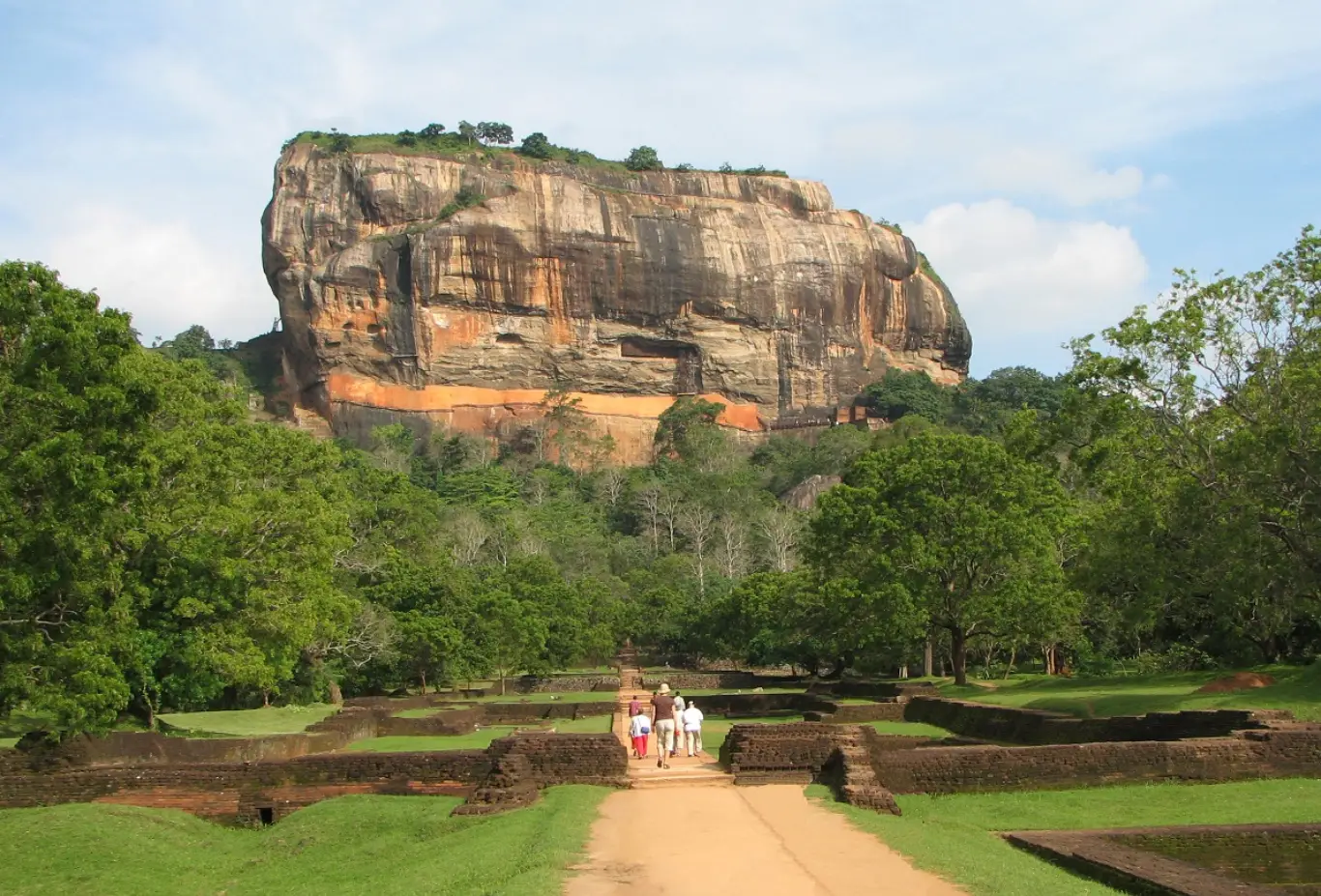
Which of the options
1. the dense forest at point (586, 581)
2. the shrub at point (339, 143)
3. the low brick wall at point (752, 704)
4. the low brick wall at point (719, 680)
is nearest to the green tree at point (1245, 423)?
the dense forest at point (586, 581)

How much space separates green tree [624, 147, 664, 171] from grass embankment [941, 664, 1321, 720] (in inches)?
3118

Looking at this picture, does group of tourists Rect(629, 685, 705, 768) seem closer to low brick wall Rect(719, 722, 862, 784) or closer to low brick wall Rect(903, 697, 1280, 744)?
low brick wall Rect(719, 722, 862, 784)

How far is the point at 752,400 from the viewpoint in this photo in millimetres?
99875

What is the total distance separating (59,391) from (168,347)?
90498 mm

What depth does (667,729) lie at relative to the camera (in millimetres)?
17062

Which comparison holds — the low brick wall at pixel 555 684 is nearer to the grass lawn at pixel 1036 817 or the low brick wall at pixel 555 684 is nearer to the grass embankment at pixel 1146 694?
the grass embankment at pixel 1146 694

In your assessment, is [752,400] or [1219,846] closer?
[1219,846]

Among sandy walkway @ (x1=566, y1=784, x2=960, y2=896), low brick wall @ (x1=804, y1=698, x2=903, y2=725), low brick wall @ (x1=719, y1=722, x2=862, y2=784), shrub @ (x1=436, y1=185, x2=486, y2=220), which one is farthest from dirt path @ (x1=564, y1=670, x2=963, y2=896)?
shrub @ (x1=436, y1=185, x2=486, y2=220)

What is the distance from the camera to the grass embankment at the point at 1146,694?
19094 mm

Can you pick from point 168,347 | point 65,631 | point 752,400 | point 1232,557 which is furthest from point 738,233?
point 65,631

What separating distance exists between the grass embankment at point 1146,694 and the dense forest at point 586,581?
1.64m

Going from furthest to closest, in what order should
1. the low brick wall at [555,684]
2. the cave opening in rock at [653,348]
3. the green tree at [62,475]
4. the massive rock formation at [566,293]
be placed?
the cave opening in rock at [653,348] < the massive rock formation at [566,293] < the low brick wall at [555,684] < the green tree at [62,475]

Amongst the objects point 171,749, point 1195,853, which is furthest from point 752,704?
point 1195,853

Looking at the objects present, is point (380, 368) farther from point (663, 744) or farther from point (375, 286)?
point (663, 744)
